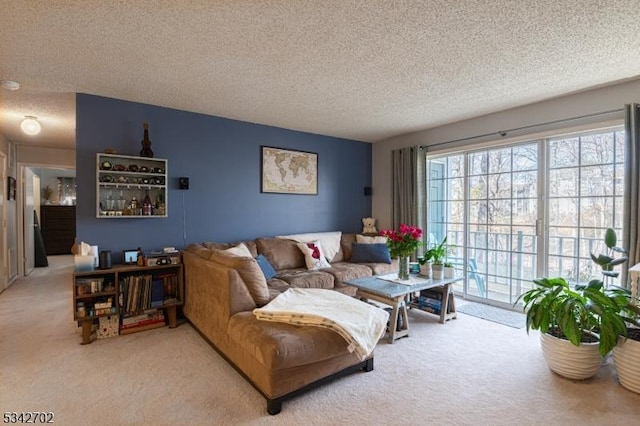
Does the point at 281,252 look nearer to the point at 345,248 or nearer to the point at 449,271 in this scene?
the point at 345,248

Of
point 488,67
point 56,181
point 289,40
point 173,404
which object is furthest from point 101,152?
point 56,181

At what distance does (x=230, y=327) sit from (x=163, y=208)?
1887 millimetres

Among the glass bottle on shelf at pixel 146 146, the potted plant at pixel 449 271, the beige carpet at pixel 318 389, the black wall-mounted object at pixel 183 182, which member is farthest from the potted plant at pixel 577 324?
the glass bottle on shelf at pixel 146 146

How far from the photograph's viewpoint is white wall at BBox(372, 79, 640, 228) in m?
3.04

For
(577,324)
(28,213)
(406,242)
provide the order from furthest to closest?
(28,213), (406,242), (577,324)

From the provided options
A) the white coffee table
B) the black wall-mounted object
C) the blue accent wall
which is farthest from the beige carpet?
the black wall-mounted object

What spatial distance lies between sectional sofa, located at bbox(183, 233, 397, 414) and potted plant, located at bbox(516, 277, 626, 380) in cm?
132

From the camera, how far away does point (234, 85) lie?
3.02 m

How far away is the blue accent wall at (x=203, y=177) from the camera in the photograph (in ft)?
10.8

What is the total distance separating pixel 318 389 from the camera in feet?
7.07

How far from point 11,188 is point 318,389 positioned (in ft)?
19.9

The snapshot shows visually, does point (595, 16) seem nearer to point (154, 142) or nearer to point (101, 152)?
point (154, 142)

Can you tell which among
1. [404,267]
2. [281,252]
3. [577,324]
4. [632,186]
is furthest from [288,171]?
[632,186]

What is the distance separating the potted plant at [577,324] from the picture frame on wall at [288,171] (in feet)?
10.6
